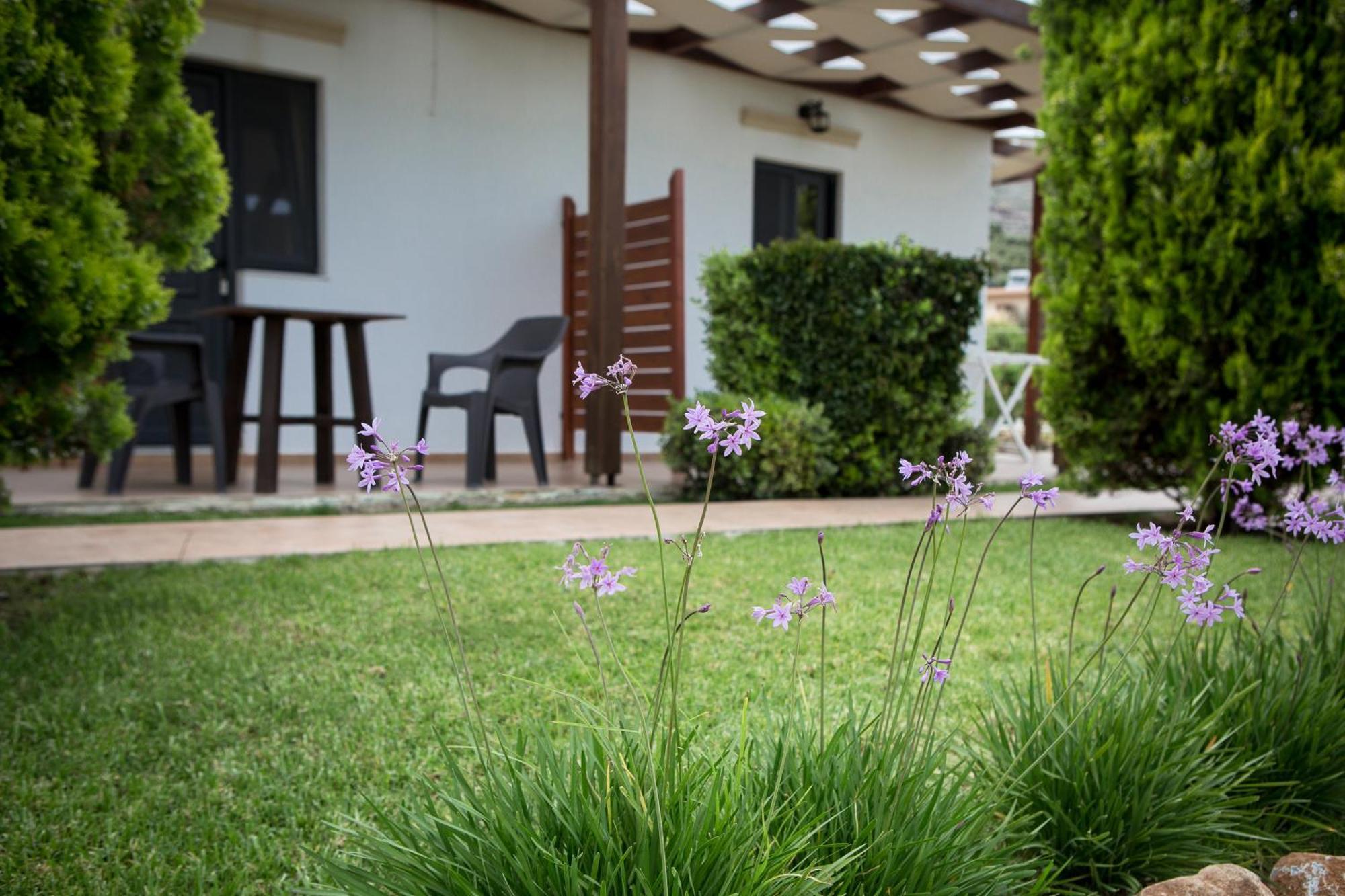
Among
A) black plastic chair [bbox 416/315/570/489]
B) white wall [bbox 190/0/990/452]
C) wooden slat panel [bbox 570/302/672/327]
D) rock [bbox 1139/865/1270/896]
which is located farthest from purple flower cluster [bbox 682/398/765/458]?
white wall [bbox 190/0/990/452]

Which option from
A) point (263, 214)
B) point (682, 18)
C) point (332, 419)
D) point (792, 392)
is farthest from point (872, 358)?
point (263, 214)

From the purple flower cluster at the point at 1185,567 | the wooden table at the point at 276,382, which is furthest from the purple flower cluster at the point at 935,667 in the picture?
the wooden table at the point at 276,382

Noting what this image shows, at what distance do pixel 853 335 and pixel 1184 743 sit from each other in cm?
500

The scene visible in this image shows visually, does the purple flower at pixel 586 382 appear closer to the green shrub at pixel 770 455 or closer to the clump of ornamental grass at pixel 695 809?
the clump of ornamental grass at pixel 695 809

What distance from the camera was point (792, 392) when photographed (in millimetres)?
6586

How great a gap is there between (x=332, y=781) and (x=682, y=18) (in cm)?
827

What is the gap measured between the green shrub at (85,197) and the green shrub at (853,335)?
3786 mm

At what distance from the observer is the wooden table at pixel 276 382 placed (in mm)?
5695

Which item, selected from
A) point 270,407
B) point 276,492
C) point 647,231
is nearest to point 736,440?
point 270,407

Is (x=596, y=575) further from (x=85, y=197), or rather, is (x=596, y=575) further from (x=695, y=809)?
(x=85, y=197)

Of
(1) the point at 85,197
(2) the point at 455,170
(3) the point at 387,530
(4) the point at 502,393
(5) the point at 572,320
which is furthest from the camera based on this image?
(5) the point at 572,320

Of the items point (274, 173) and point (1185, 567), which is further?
point (274, 173)

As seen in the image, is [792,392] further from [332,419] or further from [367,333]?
[367,333]

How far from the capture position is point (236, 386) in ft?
20.0
